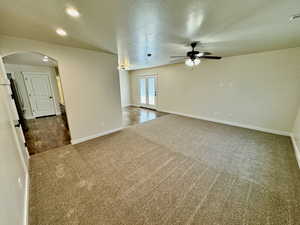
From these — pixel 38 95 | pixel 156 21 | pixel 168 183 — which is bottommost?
pixel 168 183

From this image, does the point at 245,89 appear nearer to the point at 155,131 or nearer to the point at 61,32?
the point at 155,131

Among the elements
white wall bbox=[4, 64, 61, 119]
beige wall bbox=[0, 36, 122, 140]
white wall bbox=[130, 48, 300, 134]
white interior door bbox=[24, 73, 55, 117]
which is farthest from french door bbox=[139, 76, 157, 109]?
white interior door bbox=[24, 73, 55, 117]

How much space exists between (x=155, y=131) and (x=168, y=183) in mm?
2127

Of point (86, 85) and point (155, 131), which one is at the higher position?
point (86, 85)

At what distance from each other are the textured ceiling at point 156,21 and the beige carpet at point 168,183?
2.43 meters

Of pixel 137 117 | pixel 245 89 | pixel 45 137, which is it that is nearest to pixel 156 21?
pixel 245 89

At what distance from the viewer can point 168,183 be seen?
1.88m

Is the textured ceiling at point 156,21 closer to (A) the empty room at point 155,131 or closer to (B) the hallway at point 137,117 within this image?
(A) the empty room at point 155,131

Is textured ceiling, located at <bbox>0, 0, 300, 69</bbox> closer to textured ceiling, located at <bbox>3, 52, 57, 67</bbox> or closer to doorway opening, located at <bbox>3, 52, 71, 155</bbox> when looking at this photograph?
textured ceiling, located at <bbox>3, 52, 57, 67</bbox>

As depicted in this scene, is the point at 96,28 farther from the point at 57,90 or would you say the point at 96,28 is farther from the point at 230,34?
the point at 57,90

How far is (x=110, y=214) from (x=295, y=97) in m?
5.08

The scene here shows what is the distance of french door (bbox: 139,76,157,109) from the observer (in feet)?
23.0

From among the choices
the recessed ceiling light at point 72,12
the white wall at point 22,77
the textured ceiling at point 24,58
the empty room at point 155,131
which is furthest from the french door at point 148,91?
the recessed ceiling light at point 72,12

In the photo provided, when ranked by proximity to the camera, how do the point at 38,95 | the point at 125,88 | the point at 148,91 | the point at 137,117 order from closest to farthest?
the point at 137,117
the point at 38,95
the point at 148,91
the point at 125,88
